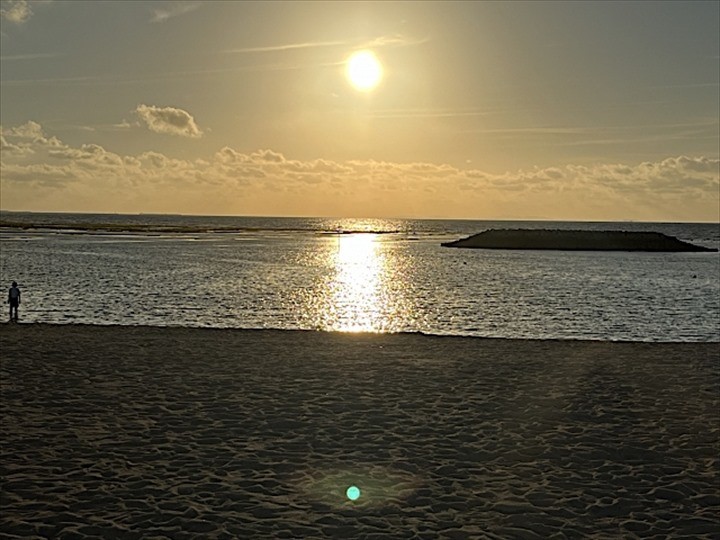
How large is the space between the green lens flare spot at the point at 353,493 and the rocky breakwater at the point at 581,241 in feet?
454

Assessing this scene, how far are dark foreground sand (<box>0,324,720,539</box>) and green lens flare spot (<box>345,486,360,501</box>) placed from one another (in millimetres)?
93

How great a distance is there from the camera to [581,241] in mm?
145500

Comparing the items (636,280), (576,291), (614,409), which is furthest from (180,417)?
(636,280)

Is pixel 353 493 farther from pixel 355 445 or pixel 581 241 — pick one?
pixel 581 241

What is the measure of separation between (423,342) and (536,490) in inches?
581

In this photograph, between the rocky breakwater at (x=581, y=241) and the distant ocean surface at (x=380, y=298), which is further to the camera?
the rocky breakwater at (x=581, y=241)

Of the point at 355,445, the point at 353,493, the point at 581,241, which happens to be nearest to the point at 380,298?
the point at 355,445

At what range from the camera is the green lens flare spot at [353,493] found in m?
9.91

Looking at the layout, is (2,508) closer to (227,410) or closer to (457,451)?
(227,410)

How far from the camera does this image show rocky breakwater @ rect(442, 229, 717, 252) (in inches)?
5591

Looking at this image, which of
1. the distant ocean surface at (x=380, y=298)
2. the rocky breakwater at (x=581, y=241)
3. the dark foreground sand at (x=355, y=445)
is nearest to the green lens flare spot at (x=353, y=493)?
the dark foreground sand at (x=355, y=445)

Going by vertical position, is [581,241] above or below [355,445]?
above

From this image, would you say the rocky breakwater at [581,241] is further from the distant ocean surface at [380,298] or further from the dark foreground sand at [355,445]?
the dark foreground sand at [355,445]

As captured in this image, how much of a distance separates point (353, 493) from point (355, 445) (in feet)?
7.57
